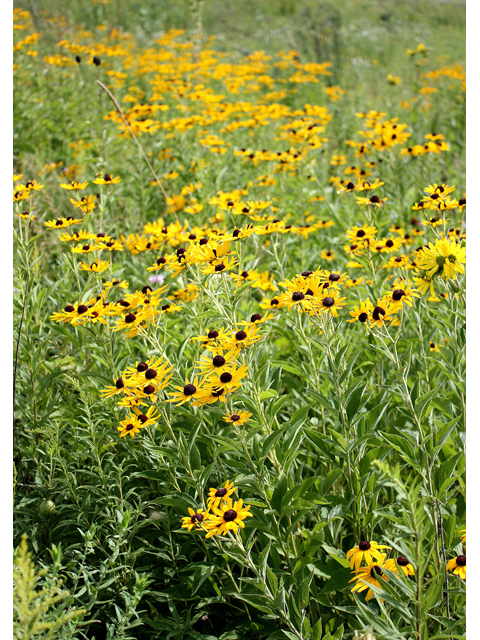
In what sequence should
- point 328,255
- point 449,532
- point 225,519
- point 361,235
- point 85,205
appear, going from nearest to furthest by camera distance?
point 225,519, point 449,532, point 361,235, point 85,205, point 328,255

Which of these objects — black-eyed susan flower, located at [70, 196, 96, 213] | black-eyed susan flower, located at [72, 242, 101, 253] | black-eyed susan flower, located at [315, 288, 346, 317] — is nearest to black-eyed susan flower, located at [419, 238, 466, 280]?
black-eyed susan flower, located at [315, 288, 346, 317]

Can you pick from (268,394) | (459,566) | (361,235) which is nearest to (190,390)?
(268,394)

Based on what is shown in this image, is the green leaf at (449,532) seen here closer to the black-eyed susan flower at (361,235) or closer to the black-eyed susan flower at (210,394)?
the black-eyed susan flower at (210,394)

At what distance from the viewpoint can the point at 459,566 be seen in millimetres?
1315

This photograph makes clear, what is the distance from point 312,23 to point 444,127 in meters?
7.07

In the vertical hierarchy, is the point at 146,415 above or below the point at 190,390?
below

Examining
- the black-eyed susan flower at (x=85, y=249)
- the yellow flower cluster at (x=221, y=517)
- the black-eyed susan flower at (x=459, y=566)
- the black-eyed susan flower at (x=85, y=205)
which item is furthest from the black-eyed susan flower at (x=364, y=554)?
the black-eyed susan flower at (x=85, y=205)

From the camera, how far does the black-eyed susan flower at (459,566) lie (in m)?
1.28

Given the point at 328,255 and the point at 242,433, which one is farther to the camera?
the point at 328,255

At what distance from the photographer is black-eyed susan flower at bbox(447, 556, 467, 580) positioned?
128 centimetres

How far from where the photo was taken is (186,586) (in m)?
1.67

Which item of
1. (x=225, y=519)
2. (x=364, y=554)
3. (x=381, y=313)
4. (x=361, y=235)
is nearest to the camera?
(x=225, y=519)

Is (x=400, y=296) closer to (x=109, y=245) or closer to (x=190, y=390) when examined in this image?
(x=190, y=390)
